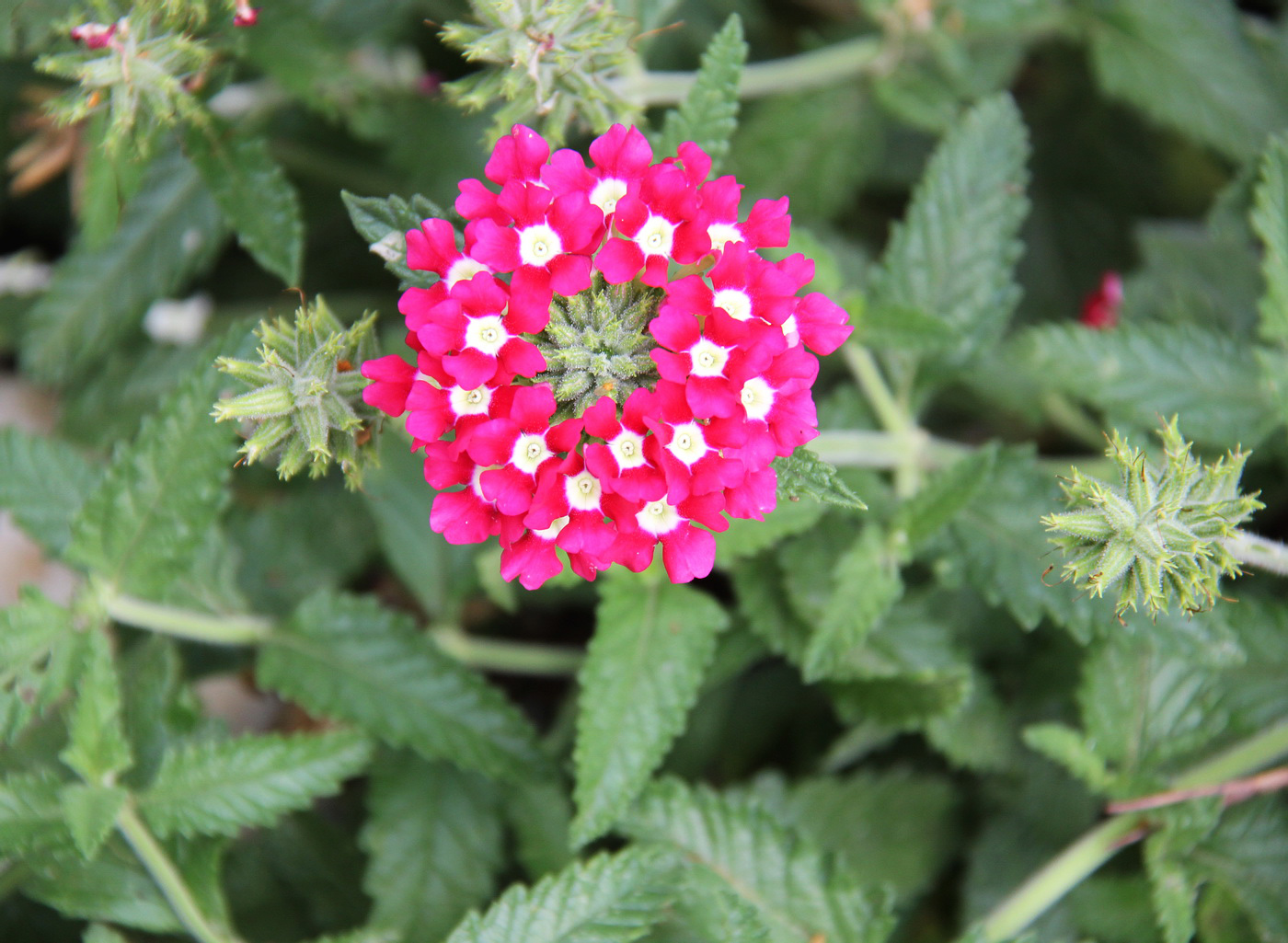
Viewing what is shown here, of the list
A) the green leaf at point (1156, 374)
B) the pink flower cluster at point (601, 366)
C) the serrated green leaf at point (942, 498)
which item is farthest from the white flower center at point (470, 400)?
the green leaf at point (1156, 374)

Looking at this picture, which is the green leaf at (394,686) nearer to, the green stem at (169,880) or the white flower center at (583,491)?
the green stem at (169,880)

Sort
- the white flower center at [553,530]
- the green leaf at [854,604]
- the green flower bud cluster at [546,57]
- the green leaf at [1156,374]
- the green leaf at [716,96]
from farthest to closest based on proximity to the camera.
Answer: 1. the green leaf at [1156,374]
2. the green leaf at [854,604]
3. the green leaf at [716,96]
4. the green flower bud cluster at [546,57]
5. the white flower center at [553,530]

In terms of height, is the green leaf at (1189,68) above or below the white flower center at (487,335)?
below

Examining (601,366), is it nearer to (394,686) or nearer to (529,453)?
(529,453)

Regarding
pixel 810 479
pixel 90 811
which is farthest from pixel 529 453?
pixel 90 811

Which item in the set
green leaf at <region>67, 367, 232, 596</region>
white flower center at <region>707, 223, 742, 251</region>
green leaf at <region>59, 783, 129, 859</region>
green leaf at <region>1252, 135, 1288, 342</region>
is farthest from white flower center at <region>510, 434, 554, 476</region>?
green leaf at <region>1252, 135, 1288, 342</region>

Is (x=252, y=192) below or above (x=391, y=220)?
below
